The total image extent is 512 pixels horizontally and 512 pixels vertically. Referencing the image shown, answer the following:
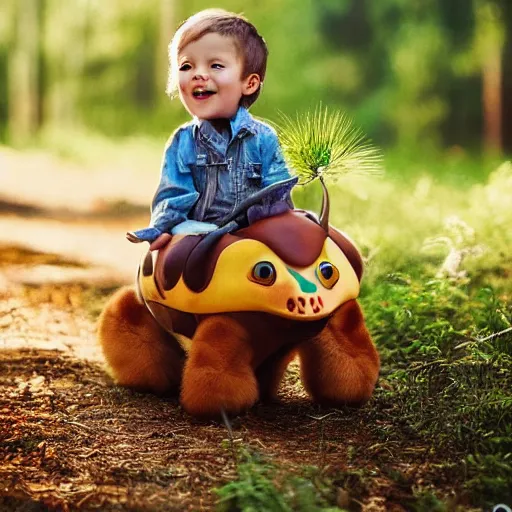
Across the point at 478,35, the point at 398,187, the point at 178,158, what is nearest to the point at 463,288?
the point at 178,158

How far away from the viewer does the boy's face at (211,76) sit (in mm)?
3416

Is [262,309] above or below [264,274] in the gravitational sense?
below

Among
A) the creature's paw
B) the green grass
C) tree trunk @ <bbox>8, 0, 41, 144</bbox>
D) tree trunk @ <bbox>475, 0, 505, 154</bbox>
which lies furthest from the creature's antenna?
tree trunk @ <bbox>8, 0, 41, 144</bbox>

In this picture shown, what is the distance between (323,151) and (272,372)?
87 centimetres

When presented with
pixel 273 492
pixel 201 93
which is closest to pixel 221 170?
pixel 201 93

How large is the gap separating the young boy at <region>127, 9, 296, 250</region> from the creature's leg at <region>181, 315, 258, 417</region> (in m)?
0.42

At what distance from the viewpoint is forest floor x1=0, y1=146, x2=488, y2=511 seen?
8.57 ft

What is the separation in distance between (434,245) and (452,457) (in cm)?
222

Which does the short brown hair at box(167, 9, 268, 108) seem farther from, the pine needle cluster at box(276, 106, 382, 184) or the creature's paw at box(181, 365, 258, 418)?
the creature's paw at box(181, 365, 258, 418)

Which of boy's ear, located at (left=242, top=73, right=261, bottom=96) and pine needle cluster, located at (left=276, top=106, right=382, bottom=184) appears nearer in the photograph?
pine needle cluster, located at (left=276, top=106, right=382, bottom=184)

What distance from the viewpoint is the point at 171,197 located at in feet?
11.3

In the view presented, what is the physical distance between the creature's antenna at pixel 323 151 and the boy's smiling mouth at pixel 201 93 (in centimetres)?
31

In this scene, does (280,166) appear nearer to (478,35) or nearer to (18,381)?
(18,381)

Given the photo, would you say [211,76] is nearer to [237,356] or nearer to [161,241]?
[161,241]
